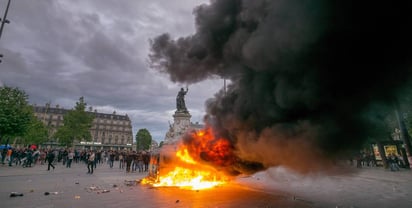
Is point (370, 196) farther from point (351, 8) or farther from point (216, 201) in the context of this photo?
point (351, 8)

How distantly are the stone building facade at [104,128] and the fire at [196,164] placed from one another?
107 meters

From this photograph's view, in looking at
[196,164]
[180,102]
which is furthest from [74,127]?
[196,164]

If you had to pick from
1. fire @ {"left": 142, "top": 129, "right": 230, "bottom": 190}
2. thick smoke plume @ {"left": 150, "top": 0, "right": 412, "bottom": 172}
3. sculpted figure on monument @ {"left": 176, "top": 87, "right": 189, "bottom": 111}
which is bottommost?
fire @ {"left": 142, "top": 129, "right": 230, "bottom": 190}

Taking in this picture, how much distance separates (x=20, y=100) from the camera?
102ft

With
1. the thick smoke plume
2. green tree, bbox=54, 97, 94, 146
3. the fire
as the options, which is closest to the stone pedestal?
the fire

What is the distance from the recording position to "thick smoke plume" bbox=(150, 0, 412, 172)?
19.2 ft

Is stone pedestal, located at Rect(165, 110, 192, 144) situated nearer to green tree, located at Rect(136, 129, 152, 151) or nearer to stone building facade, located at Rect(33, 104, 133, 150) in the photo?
stone building facade, located at Rect(33, 104, 133, 150)

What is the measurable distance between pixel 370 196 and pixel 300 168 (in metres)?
4.41

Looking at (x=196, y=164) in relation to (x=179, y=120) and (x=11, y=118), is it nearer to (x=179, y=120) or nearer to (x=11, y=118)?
(x=179, y=120)

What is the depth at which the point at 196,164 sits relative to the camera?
463 inches

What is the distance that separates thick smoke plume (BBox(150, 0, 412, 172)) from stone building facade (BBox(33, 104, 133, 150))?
372 feet

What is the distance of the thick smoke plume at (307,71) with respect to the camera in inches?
231

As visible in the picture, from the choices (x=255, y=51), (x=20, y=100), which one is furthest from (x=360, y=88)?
(x=20, y=100)

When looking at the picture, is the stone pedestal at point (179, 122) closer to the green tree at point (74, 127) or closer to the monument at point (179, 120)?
the monument at point (179, 120)
